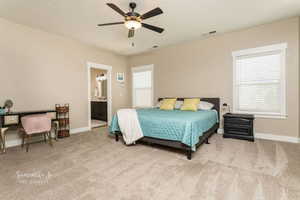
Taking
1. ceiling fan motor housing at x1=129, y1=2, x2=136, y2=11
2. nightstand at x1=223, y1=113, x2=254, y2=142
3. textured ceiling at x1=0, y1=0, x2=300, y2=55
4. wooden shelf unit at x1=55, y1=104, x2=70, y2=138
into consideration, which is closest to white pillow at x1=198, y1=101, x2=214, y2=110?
nightstand at x1=223, y1=113, x2=254, y2=142

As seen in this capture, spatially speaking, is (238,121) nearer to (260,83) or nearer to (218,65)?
(260,83)

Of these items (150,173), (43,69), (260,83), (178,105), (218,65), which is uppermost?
(218,65)

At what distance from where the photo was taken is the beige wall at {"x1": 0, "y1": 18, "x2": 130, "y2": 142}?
123 inches

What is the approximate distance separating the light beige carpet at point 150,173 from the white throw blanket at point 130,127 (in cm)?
20

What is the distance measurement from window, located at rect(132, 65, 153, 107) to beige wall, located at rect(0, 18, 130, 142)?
4.99 feet

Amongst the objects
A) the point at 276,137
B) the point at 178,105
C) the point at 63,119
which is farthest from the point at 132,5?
the point at 276,137

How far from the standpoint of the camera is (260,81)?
3.55 metres

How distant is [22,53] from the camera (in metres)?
3.30

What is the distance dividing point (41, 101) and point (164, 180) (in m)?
3.55

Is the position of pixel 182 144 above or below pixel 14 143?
above

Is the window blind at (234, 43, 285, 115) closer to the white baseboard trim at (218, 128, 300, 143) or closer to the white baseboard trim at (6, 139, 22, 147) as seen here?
the white baseboard trim at (218, 128, 300, 143)

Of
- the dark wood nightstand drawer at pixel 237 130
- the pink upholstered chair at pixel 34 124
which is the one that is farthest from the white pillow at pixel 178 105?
the pink upholstered chair at pixel 34 124

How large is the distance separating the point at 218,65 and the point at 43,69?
4.66m

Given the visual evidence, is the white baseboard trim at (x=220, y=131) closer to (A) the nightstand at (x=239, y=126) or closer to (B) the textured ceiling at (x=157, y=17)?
(A) the nightstand at (x=239, y=126)
